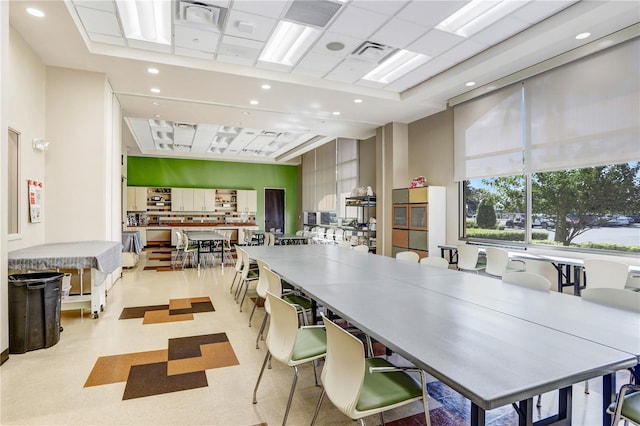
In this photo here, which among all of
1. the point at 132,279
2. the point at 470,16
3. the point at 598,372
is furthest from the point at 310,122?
the point at 598,372

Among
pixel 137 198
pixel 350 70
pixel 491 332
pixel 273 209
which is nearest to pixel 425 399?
pixel 491 332

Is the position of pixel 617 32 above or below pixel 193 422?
above

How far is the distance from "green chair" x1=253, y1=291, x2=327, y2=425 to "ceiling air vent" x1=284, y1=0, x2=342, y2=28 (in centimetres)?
321

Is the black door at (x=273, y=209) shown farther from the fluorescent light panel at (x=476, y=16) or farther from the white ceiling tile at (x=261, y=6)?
the fluorescent light panel at (x=476, y=16)

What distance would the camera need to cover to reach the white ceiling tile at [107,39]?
437 centimetres

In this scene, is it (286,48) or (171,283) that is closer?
(286,48)

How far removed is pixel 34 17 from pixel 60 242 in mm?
2894

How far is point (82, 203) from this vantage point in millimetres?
5074

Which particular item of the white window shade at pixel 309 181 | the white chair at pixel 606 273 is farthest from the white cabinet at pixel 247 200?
the white chair at pixel 606 273

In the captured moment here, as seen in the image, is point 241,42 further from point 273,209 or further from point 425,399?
point 273,209

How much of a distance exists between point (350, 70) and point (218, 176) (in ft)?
32.1

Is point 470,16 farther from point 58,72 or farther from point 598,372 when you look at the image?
point 58,72

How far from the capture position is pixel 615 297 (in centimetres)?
229

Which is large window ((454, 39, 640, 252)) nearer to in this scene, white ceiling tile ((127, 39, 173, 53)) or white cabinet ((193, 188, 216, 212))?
white ceiling tile ((127, 39, 173, 53))
